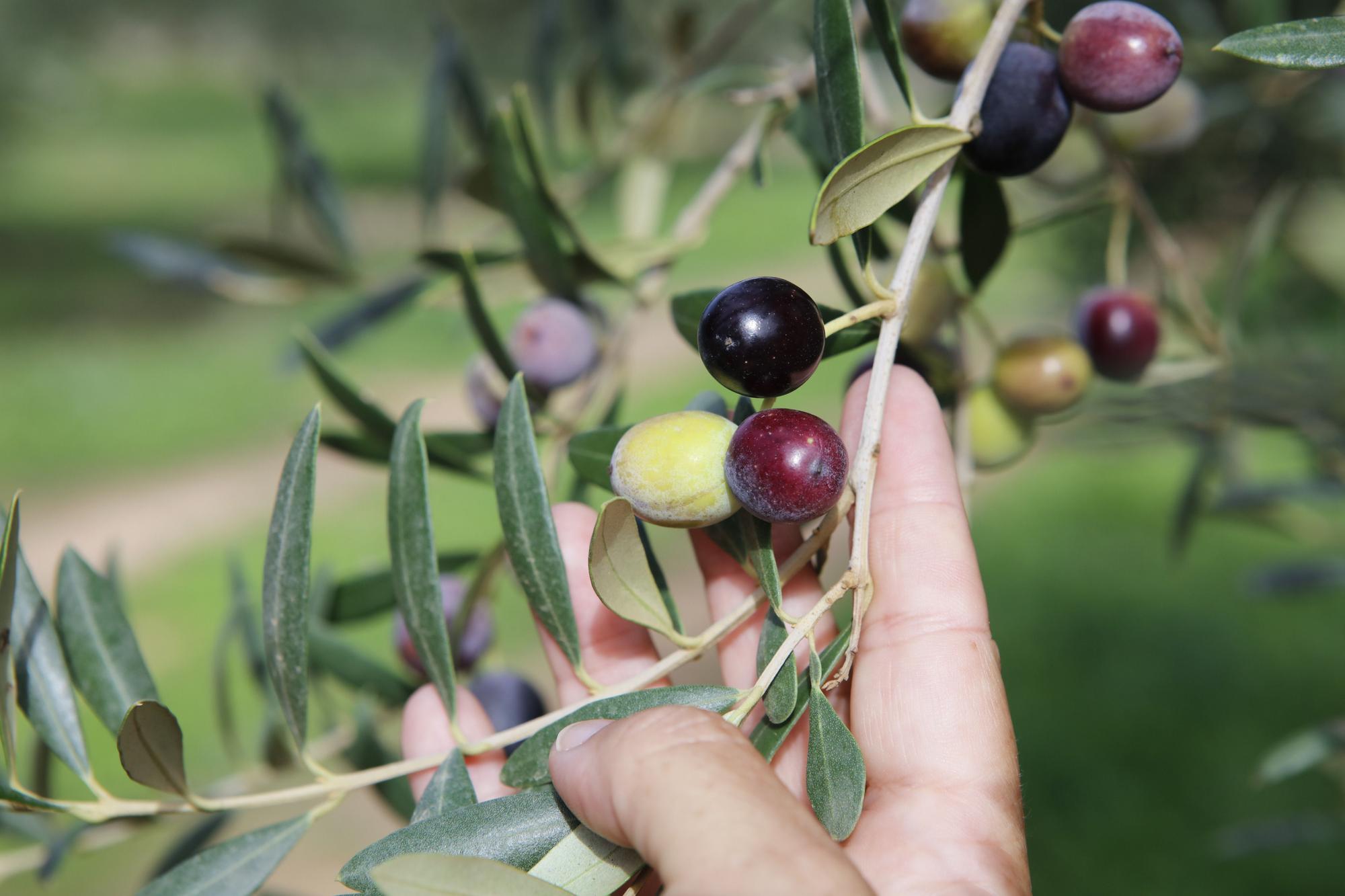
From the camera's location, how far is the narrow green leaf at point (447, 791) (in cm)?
70

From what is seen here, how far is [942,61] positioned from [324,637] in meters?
0.77

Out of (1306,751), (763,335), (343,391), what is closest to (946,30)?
(763,335)

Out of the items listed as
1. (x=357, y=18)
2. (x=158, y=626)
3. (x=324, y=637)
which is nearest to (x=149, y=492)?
(x=158, y=626)

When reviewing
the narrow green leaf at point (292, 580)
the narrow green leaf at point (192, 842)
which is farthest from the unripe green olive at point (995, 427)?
the narrow green leaf at point (192, 842)

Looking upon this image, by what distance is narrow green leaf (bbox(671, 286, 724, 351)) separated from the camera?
0.77 metres

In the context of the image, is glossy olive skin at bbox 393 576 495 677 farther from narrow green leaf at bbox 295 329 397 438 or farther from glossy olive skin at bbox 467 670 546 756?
narrow green leaf at bbox 295 329 397 438

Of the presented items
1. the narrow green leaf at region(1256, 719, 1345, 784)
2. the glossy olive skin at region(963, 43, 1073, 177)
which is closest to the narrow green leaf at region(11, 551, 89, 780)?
the glossy olive skin at region(963, 43, 1073, 177)

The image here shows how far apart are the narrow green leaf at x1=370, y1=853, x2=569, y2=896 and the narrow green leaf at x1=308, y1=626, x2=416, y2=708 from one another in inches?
19.7

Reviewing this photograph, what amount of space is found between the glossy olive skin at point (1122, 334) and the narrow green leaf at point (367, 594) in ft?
2.20

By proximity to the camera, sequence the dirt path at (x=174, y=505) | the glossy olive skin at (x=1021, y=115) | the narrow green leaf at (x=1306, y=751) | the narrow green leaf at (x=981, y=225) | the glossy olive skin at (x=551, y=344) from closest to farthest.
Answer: the glossy olive skin at (x=1021, y=115), the narrow green leaf at (x=981, y=225), the glossy olive skin at (x=551, y=344), the narrow green leaf at (x=1306, y=751), the dirt path at (x=174, y=505)

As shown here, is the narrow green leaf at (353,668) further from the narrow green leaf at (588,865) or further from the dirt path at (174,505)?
the dirt path at (174,505)

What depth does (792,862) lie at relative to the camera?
23.1 inches

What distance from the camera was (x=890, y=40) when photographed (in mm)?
697

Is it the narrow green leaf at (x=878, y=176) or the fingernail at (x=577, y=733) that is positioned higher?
the narrow green leaf at (x=878, y=176)
